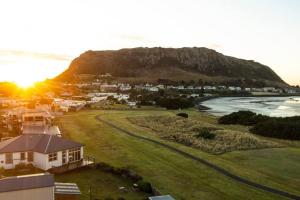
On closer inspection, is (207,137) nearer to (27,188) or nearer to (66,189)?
(66,189)

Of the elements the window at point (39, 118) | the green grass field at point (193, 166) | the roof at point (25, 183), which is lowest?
the green grass field at point (193, 166)

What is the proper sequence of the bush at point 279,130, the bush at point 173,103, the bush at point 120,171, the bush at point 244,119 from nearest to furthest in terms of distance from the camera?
1. the bush at point 120,171
2. the bush at point 279,130
3. the bush at point 244,119
4. the bush at point 173,103

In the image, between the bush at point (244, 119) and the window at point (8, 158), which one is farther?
the bush at point (244, 119)

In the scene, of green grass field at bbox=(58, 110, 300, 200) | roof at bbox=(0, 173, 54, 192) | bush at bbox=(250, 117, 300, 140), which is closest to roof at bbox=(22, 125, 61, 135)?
green grass field at bbox=(58, 110, 300, 200)

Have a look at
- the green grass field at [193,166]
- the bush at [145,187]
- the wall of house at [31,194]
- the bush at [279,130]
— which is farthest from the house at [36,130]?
the bush at [279,130]

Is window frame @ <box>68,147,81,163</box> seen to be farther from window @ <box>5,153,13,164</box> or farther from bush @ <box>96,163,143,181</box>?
window @ <box>5,153,13,164</box>

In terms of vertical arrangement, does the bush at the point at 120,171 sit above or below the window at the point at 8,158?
below

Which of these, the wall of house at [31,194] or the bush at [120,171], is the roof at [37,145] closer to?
the bush at [120,171]

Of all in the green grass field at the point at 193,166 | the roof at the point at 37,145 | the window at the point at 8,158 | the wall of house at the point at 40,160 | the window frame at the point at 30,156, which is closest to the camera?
the green grass field at the point at 193,166
